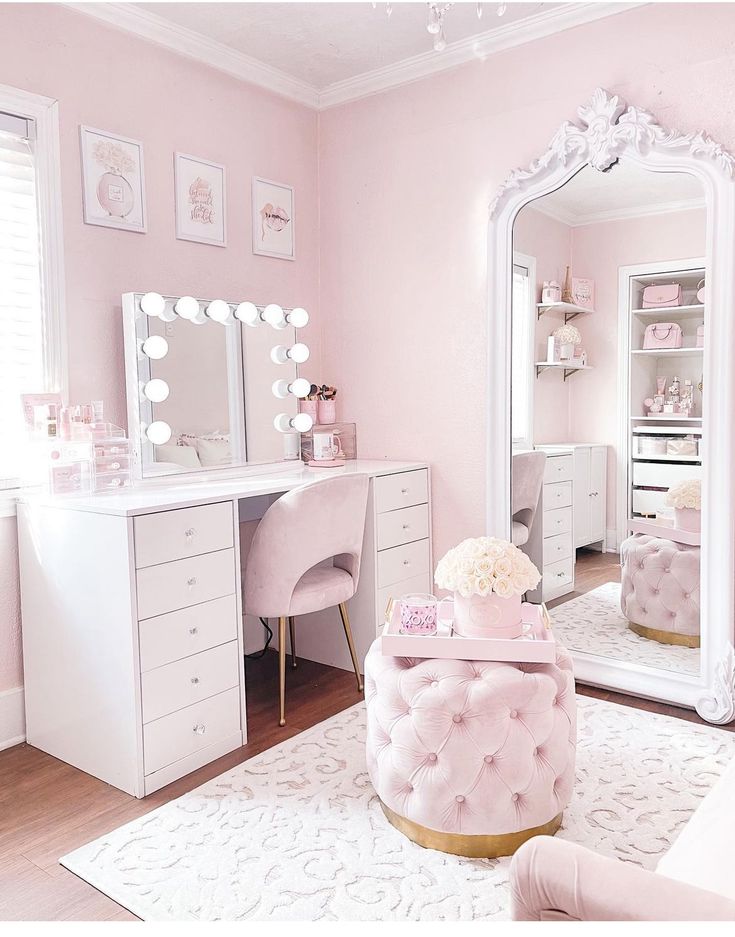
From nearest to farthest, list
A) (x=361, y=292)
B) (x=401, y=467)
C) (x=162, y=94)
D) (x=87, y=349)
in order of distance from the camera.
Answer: (x=87, y=349), (x=162, y=94), (x=401, y=467), (x=361, y=292)

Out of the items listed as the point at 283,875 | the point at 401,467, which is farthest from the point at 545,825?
the point at 401,467

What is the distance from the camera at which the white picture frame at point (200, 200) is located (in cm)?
304

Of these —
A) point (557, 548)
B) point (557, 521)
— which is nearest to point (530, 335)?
point (557, 521)

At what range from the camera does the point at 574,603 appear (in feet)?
9.95

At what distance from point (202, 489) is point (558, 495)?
138cm

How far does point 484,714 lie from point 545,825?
360mm

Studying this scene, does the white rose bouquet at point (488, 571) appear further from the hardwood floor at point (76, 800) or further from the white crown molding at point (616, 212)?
the white crown molding at point (616, 212)

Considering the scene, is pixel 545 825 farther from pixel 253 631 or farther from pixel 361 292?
pixel 361 292

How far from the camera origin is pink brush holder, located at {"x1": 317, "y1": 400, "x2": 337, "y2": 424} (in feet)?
11.8

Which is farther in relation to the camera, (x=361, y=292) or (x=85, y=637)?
(x=361, y=292)

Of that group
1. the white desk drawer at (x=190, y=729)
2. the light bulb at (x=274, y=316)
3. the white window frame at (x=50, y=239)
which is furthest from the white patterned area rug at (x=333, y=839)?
the light bulb at (x=274, y=316)

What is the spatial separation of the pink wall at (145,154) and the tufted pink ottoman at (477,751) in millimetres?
1466

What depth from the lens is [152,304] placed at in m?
2.80

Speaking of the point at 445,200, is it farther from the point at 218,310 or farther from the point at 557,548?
the point at 557,548
